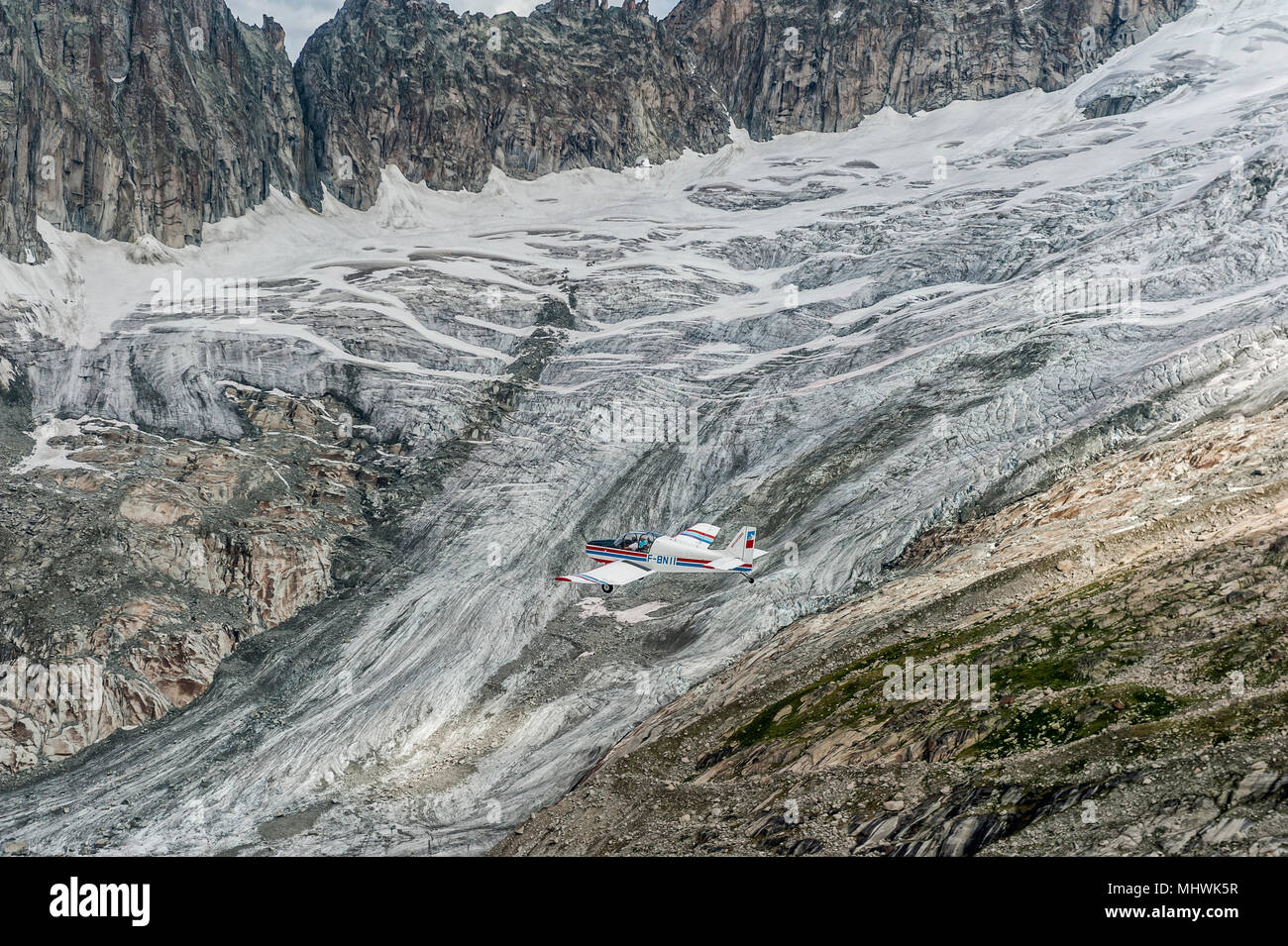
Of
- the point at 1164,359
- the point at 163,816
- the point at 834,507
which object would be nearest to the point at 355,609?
the point at 163,816

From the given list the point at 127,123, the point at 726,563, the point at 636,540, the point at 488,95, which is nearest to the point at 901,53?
the point at 488,95

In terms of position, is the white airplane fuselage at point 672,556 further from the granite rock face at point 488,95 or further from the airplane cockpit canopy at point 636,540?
the granite rock face at point 488,95

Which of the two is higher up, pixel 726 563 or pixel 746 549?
pixel 746 549

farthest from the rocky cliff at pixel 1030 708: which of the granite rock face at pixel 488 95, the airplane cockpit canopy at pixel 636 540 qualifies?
the granite rock face at pixel 488 95

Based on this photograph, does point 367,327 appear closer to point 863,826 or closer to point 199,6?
point 199,6

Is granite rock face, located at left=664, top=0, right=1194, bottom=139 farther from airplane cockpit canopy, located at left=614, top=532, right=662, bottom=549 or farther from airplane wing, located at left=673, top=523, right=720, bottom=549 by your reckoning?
airplane cockpit canopy, located at left=614, top=532, right=662, bottom=549

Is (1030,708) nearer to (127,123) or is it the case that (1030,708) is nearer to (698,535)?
(698,535)

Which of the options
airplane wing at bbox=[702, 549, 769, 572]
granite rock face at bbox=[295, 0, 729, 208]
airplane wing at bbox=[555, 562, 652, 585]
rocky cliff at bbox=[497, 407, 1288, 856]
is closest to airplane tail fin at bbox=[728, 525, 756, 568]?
airplane wing at bbox=[702, 549, 769, 572]
